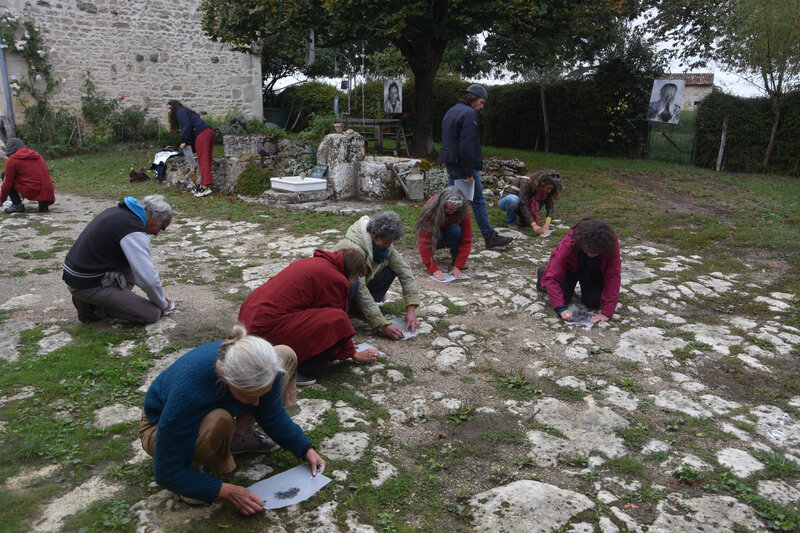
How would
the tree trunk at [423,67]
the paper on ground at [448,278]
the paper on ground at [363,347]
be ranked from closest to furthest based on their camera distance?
the paper on ground at [363,347]
the paper on ground at [448,278]
the tree trunk at [423,67]

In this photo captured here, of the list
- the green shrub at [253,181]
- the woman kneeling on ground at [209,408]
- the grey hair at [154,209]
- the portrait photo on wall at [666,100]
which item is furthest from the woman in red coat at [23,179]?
the portrait photo on wall at [666,100]

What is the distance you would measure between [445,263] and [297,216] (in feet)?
9.99

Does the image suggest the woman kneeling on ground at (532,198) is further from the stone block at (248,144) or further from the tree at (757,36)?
the tree at (757,36)

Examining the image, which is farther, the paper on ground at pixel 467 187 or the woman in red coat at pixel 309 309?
the paper on ground at pixel 467 187

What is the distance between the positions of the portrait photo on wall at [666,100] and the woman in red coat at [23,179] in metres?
14.7

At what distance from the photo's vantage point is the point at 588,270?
16.2ft

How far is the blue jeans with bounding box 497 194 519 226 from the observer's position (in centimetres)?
768

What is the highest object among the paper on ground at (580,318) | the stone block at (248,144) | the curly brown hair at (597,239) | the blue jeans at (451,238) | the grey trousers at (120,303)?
the stone block at (248,144)

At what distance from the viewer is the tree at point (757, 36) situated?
1216 cm

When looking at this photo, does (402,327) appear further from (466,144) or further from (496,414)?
(466,144)

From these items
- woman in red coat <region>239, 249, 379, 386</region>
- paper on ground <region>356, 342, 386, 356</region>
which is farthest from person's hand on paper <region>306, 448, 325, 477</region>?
paper on ground <region>356, 342, 386, 356</region>

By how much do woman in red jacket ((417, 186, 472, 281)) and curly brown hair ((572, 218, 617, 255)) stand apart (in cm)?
144

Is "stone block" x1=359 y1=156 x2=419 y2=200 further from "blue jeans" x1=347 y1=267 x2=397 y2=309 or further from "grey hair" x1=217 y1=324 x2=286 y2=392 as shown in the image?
"grey hair" x1=217 y1=324 x2=286 y2=392

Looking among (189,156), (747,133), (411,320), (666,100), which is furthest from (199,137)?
(747,133)
